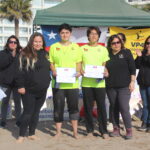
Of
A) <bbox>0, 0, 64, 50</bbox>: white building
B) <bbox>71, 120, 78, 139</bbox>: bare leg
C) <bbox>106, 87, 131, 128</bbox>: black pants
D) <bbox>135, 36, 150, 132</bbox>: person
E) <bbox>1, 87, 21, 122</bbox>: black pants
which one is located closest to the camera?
<bbox>106, 87, 131, 128</bbox>: black pants

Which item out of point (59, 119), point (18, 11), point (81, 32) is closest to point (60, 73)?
point (59, 119)

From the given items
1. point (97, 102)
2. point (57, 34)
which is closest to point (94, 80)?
point (97, 102)

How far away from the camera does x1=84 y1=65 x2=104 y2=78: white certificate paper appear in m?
4.90

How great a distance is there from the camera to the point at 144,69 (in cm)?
548

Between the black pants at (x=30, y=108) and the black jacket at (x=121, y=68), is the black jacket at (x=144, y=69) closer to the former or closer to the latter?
the black jacket at (x=121, y=68)

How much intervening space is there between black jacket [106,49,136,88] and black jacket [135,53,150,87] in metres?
0.50

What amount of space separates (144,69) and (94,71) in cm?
109

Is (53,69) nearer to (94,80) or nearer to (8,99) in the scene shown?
(94,80)

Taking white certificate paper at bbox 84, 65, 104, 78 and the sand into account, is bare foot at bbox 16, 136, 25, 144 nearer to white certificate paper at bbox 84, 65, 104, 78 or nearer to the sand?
the sand

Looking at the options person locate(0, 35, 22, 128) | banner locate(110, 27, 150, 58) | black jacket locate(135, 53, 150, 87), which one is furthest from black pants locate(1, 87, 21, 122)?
banner locate(110, 27, 150, 58)

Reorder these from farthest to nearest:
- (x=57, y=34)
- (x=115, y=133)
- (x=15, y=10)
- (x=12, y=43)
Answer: (x=15, y=10) < (x=57, y=34) < (x=12, y=43) < (x=115, y=133)

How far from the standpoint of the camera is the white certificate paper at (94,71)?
4902 mm

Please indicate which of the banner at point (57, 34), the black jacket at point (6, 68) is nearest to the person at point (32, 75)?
the black jacket at point (6, 68)

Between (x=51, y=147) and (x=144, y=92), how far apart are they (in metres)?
1.95
